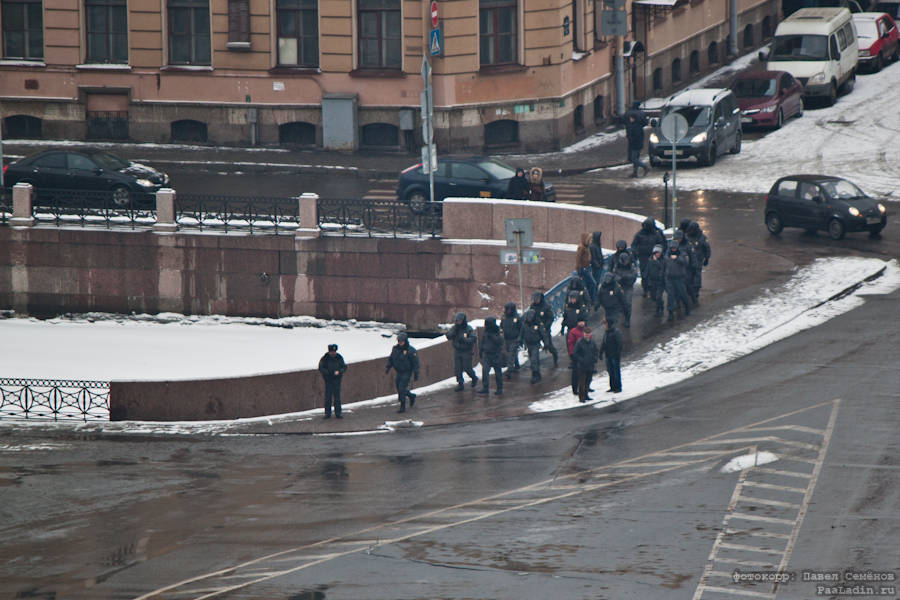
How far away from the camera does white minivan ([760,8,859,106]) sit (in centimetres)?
4138

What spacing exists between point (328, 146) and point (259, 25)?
3.64m

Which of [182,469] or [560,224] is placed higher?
[560,224]

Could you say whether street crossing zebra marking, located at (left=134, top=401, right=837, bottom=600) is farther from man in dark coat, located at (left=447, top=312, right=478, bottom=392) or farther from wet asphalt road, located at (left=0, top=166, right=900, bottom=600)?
man in dark coat, located at (left=447, top=312, right=478, bottom=392)

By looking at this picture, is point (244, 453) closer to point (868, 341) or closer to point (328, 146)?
point (868, 341)

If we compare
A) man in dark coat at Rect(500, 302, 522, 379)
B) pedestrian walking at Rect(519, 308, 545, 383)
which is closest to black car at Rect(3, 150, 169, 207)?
man in dark coat at Rect(500, 302, 522, 379)

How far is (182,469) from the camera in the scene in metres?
20.4

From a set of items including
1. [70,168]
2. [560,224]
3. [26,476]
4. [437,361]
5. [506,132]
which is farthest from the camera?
[506,132]

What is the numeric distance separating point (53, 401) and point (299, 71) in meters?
15.9

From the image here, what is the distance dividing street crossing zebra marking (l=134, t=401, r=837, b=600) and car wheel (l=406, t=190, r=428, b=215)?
511 inches

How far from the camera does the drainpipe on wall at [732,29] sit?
49406mm

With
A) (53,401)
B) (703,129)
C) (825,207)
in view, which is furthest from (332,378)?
(703,129)

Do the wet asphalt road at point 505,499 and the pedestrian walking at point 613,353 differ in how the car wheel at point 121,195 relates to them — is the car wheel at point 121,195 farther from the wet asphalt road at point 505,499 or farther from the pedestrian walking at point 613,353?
the pedestrian walking at point 613,353

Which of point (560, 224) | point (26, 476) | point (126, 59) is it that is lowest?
point (26, 476)

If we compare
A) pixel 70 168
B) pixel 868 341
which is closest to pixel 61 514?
pixel 868 341
